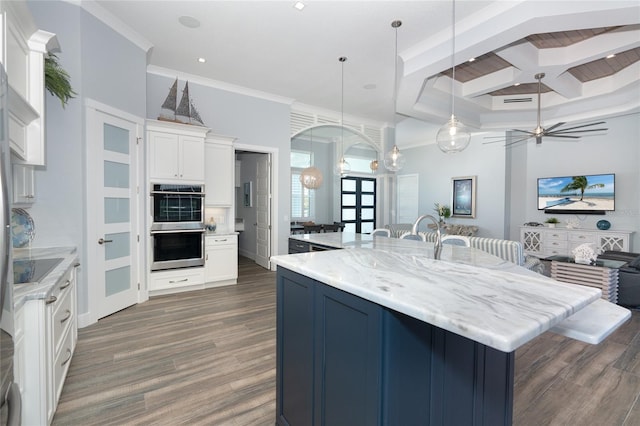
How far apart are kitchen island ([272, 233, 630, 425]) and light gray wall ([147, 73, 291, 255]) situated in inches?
174

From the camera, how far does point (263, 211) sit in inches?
254

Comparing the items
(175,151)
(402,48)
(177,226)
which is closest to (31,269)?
(177,226)

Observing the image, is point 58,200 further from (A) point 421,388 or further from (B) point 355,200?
(B) point 355,200

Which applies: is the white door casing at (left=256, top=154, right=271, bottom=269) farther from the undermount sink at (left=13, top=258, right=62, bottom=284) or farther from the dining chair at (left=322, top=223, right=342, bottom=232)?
the undermount sink at (left=13, top=258, right=62, bottom=284)

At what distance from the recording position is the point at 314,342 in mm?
1505

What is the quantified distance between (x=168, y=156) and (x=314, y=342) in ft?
12.7

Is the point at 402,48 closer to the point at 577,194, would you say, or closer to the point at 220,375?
the point at 220,375

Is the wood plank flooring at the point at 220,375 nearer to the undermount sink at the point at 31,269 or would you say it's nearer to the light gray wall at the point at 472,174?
the undermount sink at the point at 31,269

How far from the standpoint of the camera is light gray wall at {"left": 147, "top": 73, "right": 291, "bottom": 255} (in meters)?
4.87

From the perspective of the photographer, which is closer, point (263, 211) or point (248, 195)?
point (263, 211)

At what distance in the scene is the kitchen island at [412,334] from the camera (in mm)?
990

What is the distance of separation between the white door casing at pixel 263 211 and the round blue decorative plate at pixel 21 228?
12.2 feet

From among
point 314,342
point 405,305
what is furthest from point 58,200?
point 405,305

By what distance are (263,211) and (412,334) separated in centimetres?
550
